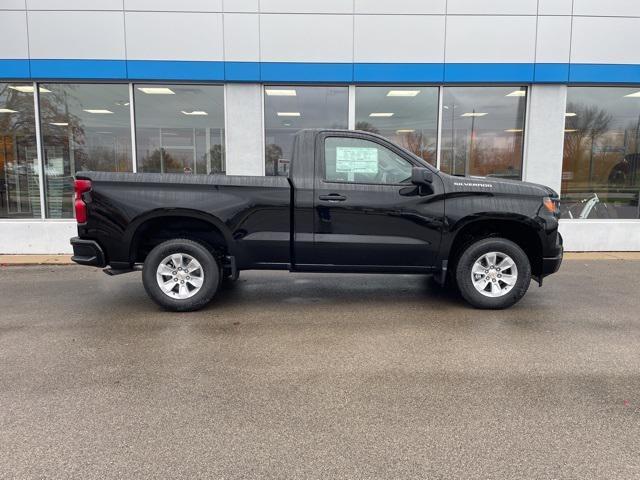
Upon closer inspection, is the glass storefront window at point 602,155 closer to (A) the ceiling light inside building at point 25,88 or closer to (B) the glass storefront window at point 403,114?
(B) the glass storefront window at point 403,114

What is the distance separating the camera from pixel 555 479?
8.34 ft

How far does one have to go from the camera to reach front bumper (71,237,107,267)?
5.46 meters

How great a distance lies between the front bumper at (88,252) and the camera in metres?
5.46

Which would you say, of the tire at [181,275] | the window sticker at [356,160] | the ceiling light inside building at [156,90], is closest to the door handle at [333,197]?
the window sticker at [356,160]

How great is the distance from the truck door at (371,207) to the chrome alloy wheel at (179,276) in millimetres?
1432

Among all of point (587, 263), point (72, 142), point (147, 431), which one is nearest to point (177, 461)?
point (147, 431)

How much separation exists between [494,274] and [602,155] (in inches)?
265

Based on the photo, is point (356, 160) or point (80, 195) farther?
point (356, 160)

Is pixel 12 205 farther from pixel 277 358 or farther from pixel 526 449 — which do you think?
pixel 526 449

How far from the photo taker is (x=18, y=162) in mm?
10141

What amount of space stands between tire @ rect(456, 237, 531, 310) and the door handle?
1597 millimetres

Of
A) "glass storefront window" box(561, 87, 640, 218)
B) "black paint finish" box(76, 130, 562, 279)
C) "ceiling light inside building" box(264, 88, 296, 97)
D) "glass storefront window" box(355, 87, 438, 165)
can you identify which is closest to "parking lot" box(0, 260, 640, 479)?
"black paint finish" box(76, 130, 562, 279)

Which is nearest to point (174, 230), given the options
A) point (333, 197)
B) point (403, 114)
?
point (333, 197)

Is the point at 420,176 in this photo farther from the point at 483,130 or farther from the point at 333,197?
the point at 483,130
